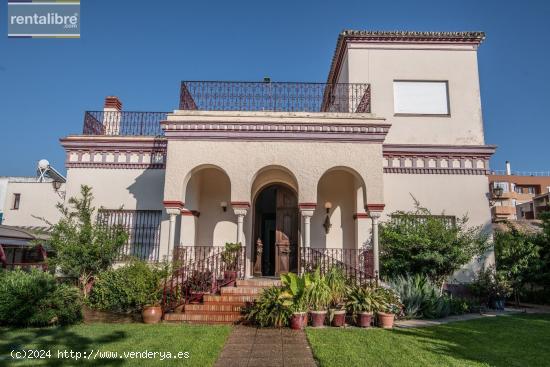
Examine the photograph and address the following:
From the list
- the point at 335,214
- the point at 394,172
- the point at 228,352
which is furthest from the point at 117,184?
the point at 394,172

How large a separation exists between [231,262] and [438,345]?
17.0 ft

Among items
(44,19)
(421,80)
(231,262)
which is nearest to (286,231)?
(231,262)

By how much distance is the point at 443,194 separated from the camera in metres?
12.1

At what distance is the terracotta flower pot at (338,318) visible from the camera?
783cm

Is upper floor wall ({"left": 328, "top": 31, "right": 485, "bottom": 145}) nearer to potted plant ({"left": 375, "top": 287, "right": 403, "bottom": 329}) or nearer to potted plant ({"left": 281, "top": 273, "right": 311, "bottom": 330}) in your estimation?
potted plant ({"left": 375, "top": 287, "right": 403, "bottom": 329})

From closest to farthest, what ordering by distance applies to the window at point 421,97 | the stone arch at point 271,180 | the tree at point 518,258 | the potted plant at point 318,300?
the potted plant at point 318,300 → the tree at point 518,258 → the stone arch at point 271,180 → the window at point 421,97

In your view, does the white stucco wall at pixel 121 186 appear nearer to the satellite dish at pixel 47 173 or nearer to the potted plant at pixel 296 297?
the potted plant at pixel 296 297

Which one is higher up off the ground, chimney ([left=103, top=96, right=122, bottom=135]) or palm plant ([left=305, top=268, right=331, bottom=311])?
chimney ([left=103, top=96, right=122, bottom=135])

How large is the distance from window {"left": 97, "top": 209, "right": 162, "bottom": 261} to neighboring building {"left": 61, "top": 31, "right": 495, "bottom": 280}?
31mm

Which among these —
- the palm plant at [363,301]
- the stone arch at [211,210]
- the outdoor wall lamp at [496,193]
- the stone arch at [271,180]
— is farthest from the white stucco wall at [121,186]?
the outdoor wall lamp at [496,193]

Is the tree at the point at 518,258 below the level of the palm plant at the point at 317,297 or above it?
above

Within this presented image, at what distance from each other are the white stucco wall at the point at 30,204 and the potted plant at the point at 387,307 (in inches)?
886

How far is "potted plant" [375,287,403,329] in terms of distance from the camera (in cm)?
801

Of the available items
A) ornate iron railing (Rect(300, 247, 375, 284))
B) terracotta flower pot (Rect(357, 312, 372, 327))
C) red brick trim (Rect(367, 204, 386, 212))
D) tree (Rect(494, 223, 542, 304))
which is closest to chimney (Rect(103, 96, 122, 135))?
ornate iron railing (Rect(300, 247, 375, 284))
